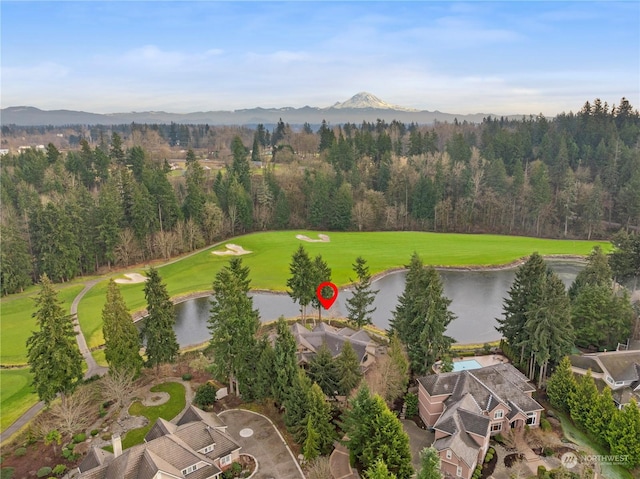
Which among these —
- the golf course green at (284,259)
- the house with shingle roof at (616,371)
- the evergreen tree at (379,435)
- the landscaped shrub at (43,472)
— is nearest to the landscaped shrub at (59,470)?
the landscaped shrub at (43,472)

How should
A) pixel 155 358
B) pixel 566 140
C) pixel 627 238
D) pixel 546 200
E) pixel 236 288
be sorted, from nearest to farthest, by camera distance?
pixel 236 288 < pixel 155 358 < pixel 627 238 < pixel 546 200 < pixel 566 140

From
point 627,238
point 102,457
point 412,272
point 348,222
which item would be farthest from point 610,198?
point 102,457

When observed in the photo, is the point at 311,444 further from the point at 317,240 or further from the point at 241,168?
the point at 241,168

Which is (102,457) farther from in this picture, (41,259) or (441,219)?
(441,219)

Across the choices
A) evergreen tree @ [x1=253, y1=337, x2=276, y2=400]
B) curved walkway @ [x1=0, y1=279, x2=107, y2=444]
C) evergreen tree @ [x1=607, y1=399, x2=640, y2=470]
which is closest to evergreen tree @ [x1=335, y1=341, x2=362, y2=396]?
evergreen tree @ [x1=253, y1=337, x2=276, y2=400]

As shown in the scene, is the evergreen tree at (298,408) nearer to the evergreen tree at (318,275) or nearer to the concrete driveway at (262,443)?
the concrete driveway at (262,443)

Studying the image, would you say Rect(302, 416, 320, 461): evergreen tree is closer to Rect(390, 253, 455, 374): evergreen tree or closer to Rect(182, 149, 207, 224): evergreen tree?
Rect(390, 253, 455, 374): evergreen tree

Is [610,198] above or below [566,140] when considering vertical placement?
below
